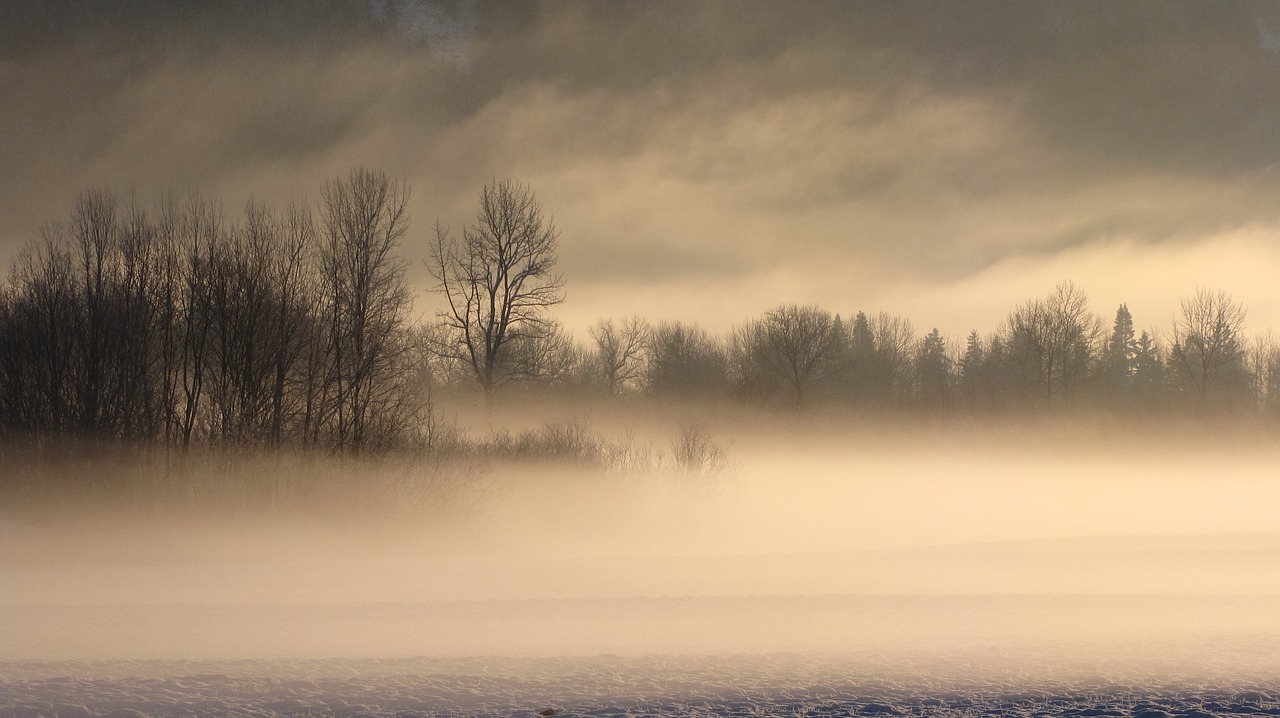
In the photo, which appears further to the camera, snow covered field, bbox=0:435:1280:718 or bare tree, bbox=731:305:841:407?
bare tree, bbox=731:305:841:407

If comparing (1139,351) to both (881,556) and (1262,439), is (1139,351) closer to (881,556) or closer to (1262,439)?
(1262,439)

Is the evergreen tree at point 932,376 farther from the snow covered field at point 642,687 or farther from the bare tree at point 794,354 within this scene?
the snow covered field at point 642,687

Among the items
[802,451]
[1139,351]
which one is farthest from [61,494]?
[1139,351]

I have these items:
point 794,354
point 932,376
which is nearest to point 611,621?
point 794,354

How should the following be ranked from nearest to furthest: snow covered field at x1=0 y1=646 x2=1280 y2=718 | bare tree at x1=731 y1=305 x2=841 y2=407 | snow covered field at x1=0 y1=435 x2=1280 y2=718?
1. snow covered field at x1=0 y1=646 x2=1280 y2=718
2. snow covered field at x1=0 y1=435 x2=1280 y2=718
3. bare tree at x1=731 y1=305 x2=841 y2=407

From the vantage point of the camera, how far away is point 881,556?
3125 centimetres

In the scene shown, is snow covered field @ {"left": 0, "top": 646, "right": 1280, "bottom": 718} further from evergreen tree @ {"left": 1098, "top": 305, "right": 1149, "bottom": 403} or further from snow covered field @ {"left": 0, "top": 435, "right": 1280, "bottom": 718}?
evergreen tree @ {"left": 1098, "top": 305, "right": 1149, "bottom": 403}

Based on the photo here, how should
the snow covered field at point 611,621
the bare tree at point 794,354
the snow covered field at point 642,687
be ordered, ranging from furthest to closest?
the bare tree at point 794,354
the snow covered field at point 611,621
the snow covered field at point 642,687

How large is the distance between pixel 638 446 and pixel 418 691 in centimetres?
3068

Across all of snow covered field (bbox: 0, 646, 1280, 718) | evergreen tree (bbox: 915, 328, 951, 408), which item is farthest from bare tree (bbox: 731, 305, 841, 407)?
snow covered field (bbox: 0, 646, 1280, 718)

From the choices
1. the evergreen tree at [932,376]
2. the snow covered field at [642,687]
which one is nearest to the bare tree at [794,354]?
the evergreen tree at [932,376]

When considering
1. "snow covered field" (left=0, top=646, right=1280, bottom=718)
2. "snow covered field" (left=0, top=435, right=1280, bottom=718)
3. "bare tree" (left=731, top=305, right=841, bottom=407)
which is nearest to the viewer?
"snow covered field" (left=0, top=646, right=1280, bottom=718)

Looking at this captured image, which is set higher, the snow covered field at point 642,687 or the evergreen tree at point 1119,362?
the evergreen tree at point 1119,362

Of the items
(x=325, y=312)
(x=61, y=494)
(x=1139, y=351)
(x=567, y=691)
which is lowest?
(x=567, y=691)
